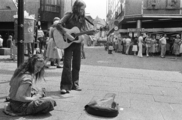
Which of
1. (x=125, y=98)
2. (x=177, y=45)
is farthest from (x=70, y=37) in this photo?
(x=177, y=45)

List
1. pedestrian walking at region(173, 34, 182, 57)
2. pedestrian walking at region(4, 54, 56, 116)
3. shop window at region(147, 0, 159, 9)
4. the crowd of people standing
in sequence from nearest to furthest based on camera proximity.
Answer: pedestrian walking at region(4, 54, 56, 116) → the crowd of people standing → pedestrian walking at region(173, 34, 182, 57) → shop window at region(147, 0, 159, 9)

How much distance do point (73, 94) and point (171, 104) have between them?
1.79 meters

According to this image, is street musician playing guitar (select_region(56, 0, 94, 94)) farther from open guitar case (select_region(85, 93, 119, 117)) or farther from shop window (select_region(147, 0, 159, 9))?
shop window (select_region(147, 0, 159, 9))

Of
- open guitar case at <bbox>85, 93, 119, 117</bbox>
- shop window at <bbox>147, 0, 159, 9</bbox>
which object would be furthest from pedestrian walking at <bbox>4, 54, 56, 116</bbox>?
shop window at <bbox>147, 0, 159, 9</bbox>

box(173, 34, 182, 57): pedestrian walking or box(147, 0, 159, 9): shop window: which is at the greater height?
box(147, 0, 159, 9): shop window

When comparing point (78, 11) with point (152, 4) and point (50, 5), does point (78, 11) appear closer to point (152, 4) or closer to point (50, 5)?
point (152, 4)

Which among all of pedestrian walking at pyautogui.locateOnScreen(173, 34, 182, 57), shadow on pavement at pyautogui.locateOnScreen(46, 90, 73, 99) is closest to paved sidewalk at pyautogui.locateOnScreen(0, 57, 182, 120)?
shadow on pavement at pyautogui.locateOnScreen(46, 90, 73, 99)

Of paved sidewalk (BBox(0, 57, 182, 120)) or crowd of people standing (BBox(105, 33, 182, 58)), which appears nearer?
paved sidewalk (BBox(0, 57, 182, 120))

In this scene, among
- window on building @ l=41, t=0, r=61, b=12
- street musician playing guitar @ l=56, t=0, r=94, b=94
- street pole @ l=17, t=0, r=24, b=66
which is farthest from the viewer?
window on building @ l=41, t=0, r=61, b=12

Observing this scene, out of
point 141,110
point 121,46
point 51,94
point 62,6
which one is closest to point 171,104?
point 141,110

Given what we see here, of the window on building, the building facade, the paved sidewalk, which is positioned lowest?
the paved sidewalk

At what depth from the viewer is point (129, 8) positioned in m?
27.1

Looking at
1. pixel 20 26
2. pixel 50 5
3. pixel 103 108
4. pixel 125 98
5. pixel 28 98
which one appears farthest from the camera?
pixel 50 5

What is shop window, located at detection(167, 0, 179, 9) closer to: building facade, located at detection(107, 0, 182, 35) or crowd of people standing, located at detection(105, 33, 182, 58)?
building facade, located at detection(107, 0, 182, 35)
